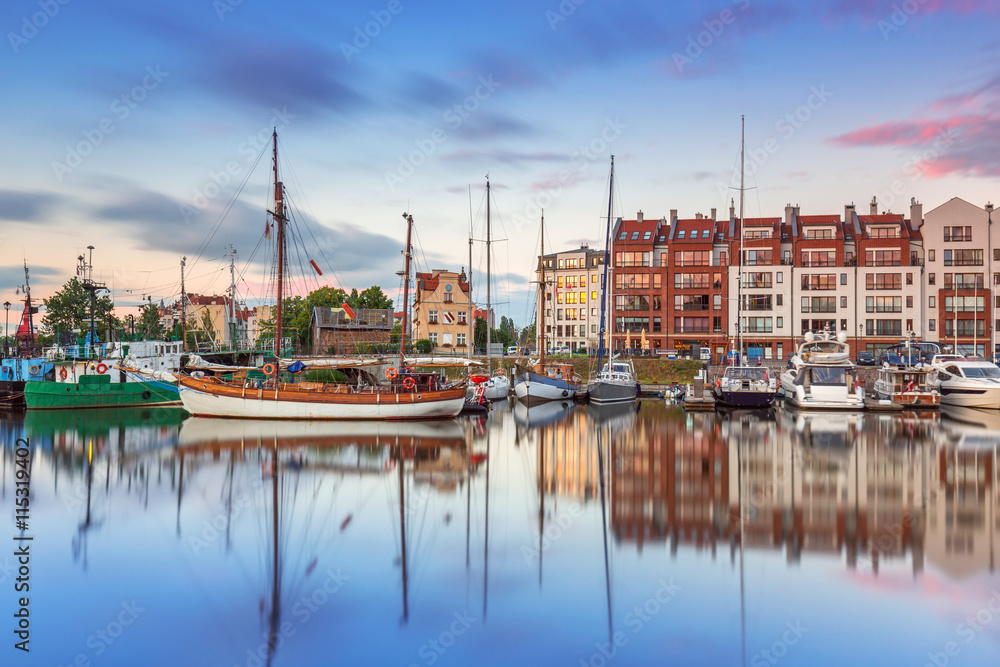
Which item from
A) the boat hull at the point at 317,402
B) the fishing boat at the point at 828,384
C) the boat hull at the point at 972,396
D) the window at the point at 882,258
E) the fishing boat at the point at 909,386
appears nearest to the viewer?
the boat hull at the point at 317,402

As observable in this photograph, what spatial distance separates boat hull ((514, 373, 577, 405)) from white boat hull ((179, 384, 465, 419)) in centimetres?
1342

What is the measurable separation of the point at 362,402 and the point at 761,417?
24670mm

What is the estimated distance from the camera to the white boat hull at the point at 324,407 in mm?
39438

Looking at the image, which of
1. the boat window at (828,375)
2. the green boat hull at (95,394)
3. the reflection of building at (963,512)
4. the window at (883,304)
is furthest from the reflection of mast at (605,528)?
the window at (883,304)

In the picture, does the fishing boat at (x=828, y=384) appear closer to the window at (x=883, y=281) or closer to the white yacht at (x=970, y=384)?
the white yacht at (x=970, y=384)

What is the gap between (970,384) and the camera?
46.1 metres

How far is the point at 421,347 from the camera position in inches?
3029

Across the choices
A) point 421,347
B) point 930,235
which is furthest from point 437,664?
point 930,235

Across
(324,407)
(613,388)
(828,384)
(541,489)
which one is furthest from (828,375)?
(324,407)

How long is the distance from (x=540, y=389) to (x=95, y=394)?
3270cm

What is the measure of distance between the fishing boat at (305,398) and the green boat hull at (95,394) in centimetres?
1080

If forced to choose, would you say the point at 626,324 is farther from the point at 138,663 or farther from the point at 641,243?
the point at 138,663

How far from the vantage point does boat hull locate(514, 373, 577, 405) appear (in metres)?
53.9

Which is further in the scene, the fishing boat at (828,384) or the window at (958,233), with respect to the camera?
the window at (958,233)
